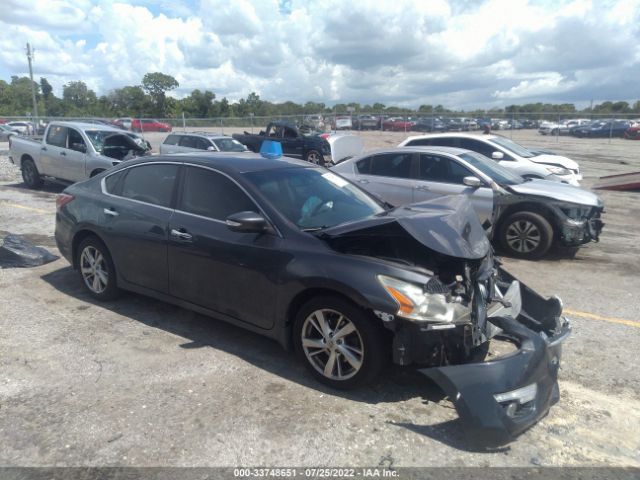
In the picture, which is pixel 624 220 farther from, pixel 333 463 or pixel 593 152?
pixel 593 152

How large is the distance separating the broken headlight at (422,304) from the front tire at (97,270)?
3140mm

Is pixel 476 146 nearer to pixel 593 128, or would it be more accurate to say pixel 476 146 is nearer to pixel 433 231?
pixel 433 231

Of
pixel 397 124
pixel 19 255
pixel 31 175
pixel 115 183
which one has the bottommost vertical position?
pixel 19 255

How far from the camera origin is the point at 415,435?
11.0ft

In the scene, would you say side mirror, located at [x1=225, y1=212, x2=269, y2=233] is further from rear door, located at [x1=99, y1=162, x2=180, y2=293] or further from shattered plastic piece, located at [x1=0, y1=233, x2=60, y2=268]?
shattered plastic piece, located at [x1=0, y1=233, x2=60, y2=268]

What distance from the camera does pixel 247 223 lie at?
4.06m

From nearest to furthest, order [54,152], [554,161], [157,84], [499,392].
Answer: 1. [499,392]
2. [54,152]
3. [554,161]
4. [157,84]

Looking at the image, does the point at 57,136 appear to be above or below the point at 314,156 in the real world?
above

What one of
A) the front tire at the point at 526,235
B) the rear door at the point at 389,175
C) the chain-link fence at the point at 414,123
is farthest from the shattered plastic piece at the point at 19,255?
the chain-link fence at the point at 414,123

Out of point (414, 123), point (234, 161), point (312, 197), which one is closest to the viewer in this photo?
point (312, 197)

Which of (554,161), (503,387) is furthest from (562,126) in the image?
(503,387)

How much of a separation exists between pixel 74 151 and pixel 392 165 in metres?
7.67

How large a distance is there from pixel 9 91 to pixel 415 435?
3967 inches

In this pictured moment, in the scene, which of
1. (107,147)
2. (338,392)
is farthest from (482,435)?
(107,147)
